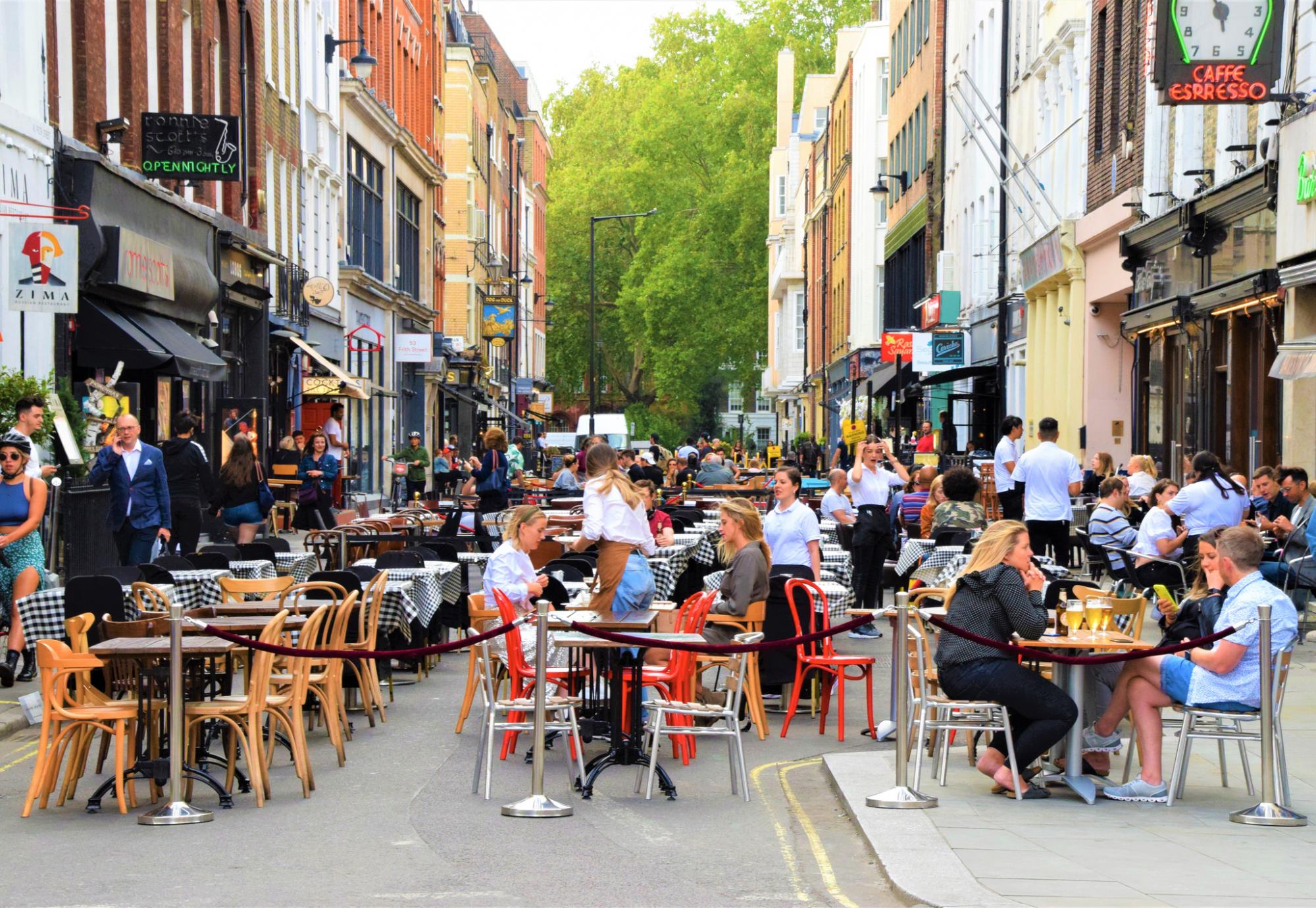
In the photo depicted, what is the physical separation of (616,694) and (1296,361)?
28.9 feet

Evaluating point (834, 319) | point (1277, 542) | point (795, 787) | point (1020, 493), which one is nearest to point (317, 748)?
point (795, 787)

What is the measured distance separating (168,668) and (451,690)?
4561 mm

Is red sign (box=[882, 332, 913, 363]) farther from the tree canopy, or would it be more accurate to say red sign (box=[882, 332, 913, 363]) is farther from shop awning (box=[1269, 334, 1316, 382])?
the tree canopy

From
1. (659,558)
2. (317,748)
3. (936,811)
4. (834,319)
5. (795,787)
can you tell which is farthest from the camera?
(834,319)

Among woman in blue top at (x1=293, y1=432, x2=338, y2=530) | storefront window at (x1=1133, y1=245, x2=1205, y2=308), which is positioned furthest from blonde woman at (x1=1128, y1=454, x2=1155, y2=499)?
woman in blue top at (x1=293, y1=432, x2=338, y2=530)

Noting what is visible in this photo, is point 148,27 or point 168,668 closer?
point 168,668

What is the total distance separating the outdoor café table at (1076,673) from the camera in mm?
9195

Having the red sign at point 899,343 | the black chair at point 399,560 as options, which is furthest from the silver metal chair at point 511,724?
the red sign at point 899,343

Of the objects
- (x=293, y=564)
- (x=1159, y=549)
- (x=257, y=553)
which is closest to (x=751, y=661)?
(x=257, y=553)

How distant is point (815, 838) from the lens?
8.42 m

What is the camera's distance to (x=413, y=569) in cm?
1363

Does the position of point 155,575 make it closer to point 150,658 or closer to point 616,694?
point 150,658

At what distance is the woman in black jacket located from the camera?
18.9m

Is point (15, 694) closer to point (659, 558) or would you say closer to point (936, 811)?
point (659, 558)
